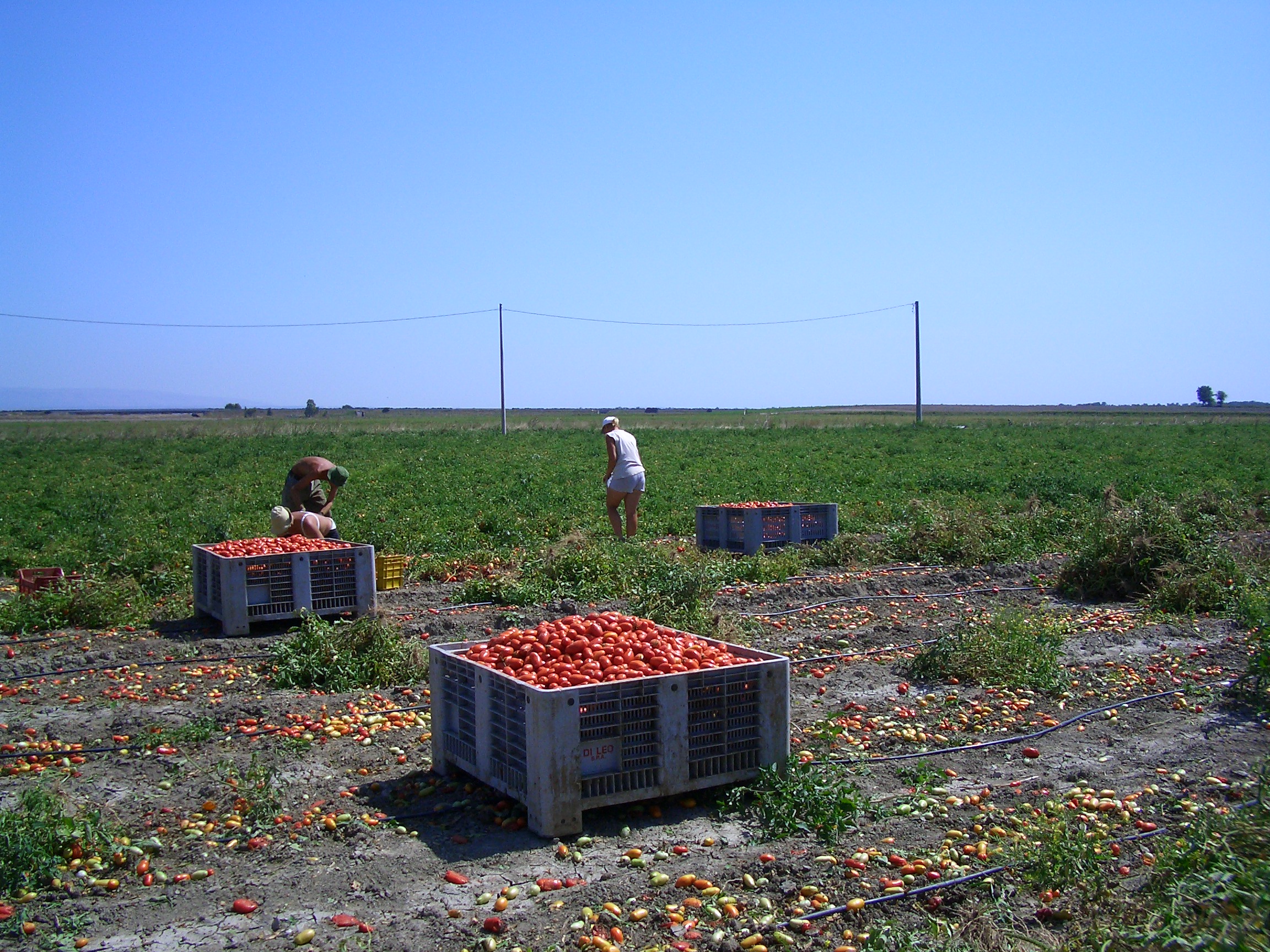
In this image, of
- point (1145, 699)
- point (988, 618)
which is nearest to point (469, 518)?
point (988, 618)

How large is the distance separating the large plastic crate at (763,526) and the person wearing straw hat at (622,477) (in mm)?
866

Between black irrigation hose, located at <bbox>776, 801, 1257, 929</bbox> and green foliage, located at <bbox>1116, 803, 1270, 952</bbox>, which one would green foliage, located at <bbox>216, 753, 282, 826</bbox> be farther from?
green foliage, located at <bbox>1116, 803, 1270, 952</bbox>

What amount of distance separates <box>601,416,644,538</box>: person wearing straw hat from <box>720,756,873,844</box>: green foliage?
8.32 metres

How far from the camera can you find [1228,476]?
24266 millimetres

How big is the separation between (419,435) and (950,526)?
37.4 m

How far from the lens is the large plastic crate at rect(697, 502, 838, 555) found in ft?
41.2

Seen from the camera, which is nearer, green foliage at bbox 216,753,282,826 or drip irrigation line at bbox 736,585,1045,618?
green foliage at bbox 216,753,282,826

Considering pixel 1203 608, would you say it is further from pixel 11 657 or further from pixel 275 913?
pixel 11 657

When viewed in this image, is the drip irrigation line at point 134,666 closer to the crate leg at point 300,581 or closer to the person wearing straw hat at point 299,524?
the crate leg at point 300,581

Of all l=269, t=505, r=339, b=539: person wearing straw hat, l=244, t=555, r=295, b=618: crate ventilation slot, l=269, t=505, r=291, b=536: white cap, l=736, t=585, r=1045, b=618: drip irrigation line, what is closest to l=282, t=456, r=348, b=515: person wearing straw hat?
l=269, t=505, r=339, b=539: person wearing straw hat

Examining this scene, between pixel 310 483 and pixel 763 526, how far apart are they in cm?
524

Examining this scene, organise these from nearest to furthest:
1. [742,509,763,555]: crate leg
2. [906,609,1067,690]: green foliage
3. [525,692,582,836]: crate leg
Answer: [525,692,582,836]: crate leg
[906,609,1067,690]: green foliage
[742,509,763,555]: crate leg

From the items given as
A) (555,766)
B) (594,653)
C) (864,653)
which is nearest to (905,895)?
(555,766)

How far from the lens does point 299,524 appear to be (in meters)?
10.4
